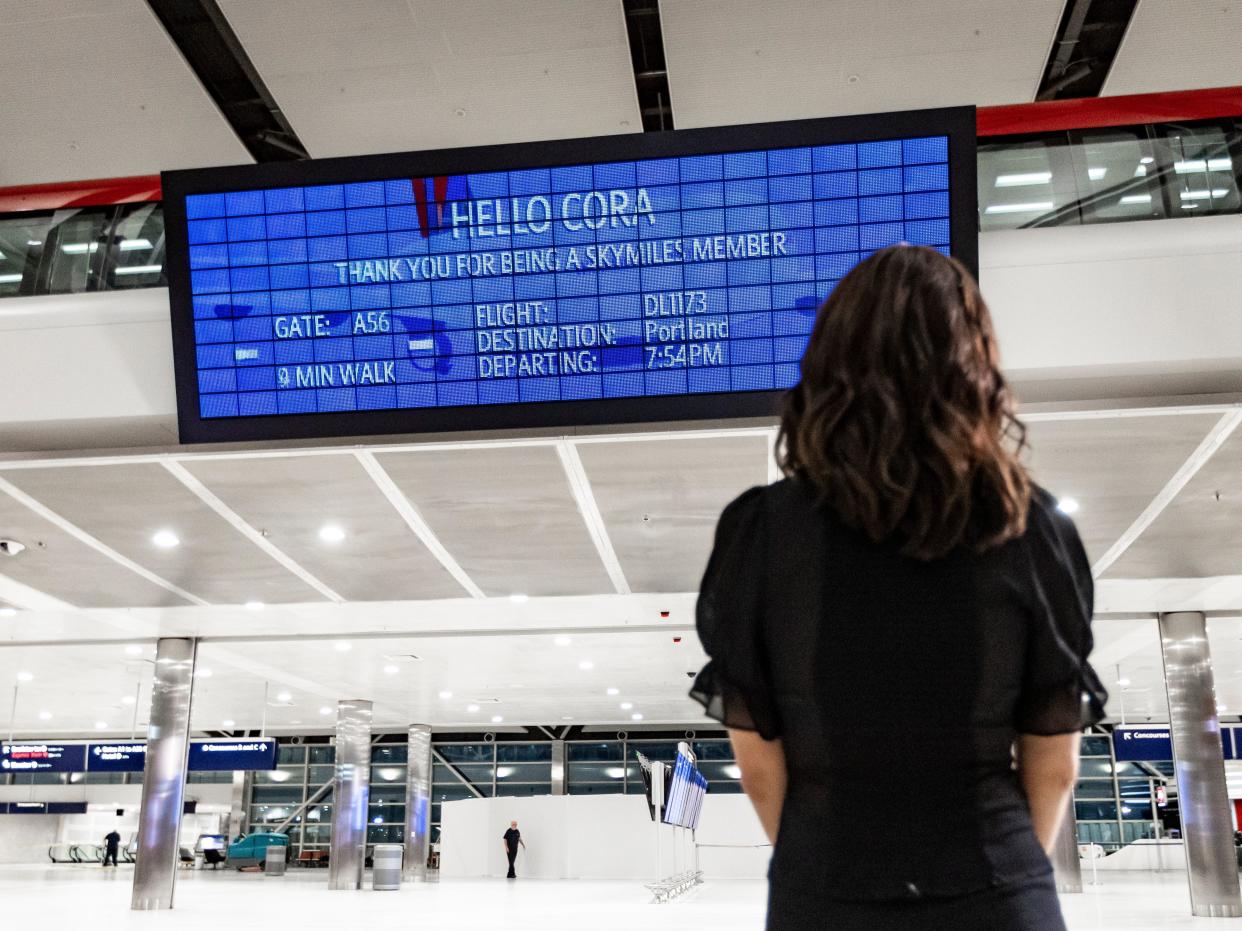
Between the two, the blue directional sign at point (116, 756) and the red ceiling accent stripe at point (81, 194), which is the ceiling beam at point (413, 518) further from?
the blue directional sign at point (116, 756)

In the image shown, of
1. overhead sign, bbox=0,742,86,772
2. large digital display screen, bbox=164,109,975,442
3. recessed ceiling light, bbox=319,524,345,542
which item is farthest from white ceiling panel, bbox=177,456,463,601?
overhead sign, bbox=0,742,86,772

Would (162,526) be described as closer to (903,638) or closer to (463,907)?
(463,907)

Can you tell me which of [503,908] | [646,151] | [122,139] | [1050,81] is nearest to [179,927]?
[503,908]

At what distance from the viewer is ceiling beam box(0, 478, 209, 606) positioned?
940 centimetres

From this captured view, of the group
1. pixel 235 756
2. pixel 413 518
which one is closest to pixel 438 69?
pixel 413 518

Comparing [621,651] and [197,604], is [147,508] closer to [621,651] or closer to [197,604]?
[197,604]

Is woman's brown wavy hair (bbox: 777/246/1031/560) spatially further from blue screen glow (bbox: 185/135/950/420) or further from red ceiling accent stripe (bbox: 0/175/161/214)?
red ceiling accent stripe (bbox: 0/175/161/214)

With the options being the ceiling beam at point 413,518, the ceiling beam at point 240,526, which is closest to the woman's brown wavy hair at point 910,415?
the ceiling beam at point 413,518

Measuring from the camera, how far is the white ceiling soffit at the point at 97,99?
33.1 feet

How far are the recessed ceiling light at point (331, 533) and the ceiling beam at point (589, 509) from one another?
2.24m

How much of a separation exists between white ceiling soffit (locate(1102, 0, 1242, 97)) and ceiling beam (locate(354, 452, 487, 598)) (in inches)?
292

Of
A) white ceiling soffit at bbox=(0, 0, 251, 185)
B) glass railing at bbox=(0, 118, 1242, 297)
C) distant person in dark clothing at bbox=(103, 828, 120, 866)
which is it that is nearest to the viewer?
glass railing at bbox=(0, 118, 1242, 297)

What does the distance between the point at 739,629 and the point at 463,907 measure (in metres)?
15.7

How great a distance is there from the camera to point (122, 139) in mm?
11773
